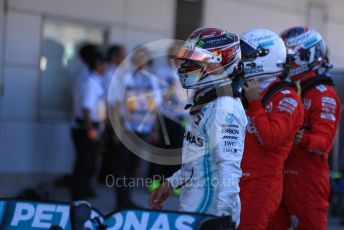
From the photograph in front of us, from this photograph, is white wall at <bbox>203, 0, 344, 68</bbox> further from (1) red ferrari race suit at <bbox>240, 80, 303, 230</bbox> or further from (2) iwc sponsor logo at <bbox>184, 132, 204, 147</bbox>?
(2) iwc sponsor logo at <bbox>184, 132, 204, 147</bbox>

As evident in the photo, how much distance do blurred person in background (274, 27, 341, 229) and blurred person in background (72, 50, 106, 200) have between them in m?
3.29

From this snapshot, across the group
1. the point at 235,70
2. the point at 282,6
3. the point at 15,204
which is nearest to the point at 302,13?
the point at 282,6

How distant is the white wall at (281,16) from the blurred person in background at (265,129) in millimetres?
5881

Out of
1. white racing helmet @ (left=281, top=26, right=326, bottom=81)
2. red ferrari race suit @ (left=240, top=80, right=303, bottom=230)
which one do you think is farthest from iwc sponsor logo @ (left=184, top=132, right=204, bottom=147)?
white racing helmet @ (left=281, top=26, right=326, bottom=81)

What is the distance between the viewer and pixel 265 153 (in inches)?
162

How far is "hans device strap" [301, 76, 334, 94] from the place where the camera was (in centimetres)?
481

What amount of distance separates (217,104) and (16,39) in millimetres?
5147

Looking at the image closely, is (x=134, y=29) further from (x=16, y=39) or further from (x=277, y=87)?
(x=277, y=87)

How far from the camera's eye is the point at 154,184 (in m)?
8.16

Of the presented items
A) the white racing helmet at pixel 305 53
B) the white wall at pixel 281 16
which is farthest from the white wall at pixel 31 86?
the white racing helmet at pixel 305 53

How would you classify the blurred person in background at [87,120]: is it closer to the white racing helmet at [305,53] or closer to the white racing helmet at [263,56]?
the white racing helmet at [305,53]

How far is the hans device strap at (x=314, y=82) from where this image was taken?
15.8ft

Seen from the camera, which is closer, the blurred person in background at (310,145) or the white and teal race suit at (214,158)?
the white and teal race suit at (214,158)

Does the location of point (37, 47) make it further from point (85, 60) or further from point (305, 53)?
point (305, 53)
